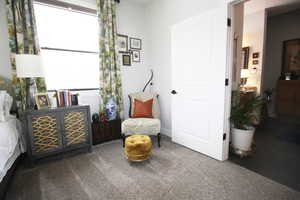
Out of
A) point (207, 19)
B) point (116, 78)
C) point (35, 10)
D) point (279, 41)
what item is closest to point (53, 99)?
point (116, 78)

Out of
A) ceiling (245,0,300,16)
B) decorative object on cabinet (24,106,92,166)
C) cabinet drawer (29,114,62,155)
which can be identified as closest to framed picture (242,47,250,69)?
ceiling (245,0,300,16)

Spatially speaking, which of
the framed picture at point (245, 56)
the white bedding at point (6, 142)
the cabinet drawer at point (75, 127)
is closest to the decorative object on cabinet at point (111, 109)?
the cabinet drawer at point (75, 127)

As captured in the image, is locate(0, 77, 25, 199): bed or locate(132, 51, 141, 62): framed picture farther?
locate(132, 51, 141, 62): framed picture

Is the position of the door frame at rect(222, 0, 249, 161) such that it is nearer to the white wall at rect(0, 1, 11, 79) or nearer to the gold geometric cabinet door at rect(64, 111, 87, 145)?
the gold geometric cabinet door at rect(64, 111, 87, 145)

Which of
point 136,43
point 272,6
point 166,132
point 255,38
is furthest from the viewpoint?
point 255,38

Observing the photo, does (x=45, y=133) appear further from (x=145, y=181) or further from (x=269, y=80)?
(x=269, y=80)

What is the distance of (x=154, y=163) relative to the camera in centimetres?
210

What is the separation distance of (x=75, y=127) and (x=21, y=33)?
1530mm

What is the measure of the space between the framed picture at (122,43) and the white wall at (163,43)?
56 centimetres

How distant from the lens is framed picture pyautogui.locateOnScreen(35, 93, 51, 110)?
2.12 m

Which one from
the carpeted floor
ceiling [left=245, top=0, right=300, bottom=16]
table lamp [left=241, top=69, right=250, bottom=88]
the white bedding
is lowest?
the carpeted floor

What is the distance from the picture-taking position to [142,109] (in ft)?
9.37

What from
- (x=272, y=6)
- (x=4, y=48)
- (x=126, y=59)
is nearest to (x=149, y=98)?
(x=126, y=59)

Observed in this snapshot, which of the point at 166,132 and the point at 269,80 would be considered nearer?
the point at 166,132
